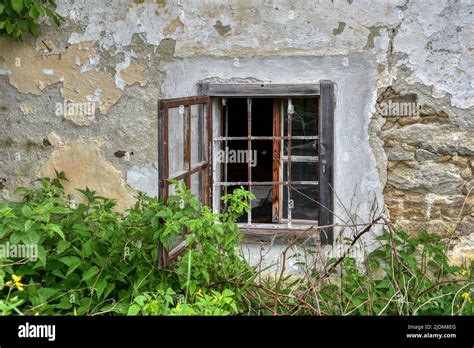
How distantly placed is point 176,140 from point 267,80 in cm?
113

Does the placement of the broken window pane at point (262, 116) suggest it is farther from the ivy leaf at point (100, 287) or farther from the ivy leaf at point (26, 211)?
the ivy leaf at point (26, 211)

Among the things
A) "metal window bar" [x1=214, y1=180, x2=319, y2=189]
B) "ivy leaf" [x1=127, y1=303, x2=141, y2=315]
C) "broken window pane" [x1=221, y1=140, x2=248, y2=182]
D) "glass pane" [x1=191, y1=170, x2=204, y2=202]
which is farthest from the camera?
"broken window pane" [x1=221, y1=140, x2=248, y2=182]

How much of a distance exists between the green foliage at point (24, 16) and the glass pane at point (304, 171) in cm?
224

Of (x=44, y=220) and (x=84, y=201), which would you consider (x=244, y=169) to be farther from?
(x=44, y=220)

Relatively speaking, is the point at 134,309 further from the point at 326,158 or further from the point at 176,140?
the point at 326,158

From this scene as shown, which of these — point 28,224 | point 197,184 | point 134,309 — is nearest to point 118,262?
point 28,224

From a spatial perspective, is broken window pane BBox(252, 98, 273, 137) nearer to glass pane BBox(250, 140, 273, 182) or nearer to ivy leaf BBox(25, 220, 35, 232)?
glass pane BBox(250, 140, 273, 182)

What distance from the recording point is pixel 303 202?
5973 mm

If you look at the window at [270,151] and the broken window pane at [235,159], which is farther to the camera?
the broken window pane at [235,159]

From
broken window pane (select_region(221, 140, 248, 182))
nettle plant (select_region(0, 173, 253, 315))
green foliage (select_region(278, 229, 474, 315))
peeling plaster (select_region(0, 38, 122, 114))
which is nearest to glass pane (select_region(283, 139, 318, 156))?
broken window pane (select_region(221, 140, 248, 182))

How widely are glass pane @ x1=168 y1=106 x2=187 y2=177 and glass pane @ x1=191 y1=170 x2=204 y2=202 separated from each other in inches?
16.7

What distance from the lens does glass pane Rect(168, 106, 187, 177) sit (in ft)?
15.8

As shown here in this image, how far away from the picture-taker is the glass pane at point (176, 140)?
482 cm

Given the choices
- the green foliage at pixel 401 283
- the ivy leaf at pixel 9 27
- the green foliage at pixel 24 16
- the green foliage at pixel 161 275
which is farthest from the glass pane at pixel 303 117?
the ivy leaf at pixel 9 27
